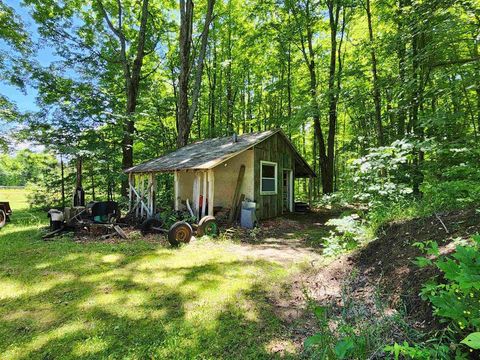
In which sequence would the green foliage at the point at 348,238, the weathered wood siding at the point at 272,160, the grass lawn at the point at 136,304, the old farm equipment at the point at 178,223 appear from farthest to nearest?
1. the weathered wood siding at the point at 272,160
2. the old farm equipment at the point at 178,223
3. the green foliage at the point at 348,238
4. the grass lawn at the point at 136,304

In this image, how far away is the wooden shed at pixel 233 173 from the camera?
33.0ft

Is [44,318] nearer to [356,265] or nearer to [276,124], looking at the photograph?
[356,265]

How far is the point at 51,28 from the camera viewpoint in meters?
13.5

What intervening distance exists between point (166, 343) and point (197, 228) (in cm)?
533

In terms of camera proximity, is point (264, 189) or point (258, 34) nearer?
point (264, 189)

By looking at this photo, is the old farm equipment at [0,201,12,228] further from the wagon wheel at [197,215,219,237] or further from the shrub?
the shrub

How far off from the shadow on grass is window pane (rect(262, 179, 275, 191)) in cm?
558

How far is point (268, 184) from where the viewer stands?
1191cm

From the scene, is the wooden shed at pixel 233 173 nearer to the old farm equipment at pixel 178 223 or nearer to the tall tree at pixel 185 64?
the old farm equipment at pixel 178 223

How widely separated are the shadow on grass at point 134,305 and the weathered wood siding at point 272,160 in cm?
505

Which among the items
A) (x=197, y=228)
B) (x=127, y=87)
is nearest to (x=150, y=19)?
(x=127, y=87)

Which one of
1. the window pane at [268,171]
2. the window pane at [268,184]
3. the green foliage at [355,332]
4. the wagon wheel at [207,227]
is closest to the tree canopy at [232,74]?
the window pane at [268,171]

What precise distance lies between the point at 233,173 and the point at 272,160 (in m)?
1.84

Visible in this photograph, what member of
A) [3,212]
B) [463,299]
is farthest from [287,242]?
[3,212]
